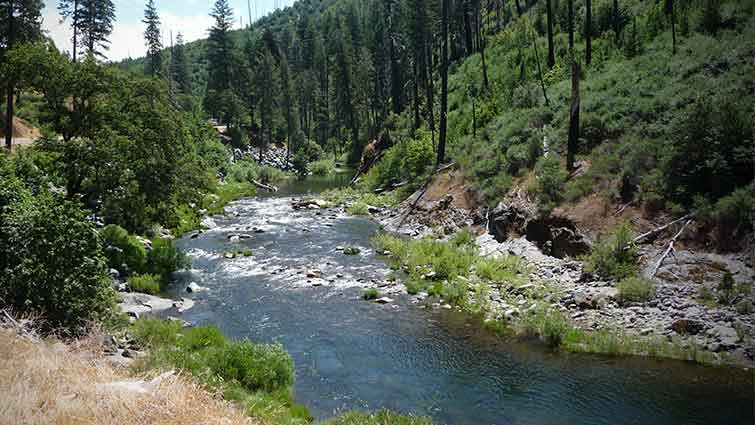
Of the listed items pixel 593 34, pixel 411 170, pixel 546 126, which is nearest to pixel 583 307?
pixel 546 126

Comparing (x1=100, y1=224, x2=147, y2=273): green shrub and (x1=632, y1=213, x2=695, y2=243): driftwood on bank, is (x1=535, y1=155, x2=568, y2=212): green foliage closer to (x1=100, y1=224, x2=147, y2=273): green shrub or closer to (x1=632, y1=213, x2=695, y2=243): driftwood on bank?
(x1=632, y1=213, x2=695, y2=243): driftwood on bank

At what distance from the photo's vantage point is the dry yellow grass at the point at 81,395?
19.4 feet

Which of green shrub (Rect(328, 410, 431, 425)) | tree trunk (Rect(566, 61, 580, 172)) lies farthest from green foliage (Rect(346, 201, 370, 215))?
green shrub (Rect(328, 410, 431, 425))

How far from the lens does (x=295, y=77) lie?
88500mm

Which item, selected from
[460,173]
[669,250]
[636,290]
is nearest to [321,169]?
[460,173]

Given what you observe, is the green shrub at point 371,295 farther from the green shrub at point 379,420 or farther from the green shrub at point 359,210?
the green shrub at point 359,210

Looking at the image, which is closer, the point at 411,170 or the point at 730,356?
the point at 730,356

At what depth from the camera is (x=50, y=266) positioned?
10.6 metres

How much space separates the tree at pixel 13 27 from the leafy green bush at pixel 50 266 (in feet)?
48.0

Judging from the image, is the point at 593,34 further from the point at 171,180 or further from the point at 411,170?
the point at 171,180

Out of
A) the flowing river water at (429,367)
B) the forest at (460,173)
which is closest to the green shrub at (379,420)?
the forest at (460,173)

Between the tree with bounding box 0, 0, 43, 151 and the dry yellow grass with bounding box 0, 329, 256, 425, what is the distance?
1902 cm

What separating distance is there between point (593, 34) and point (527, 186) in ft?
71.2

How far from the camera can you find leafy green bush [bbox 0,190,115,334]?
10.2m
